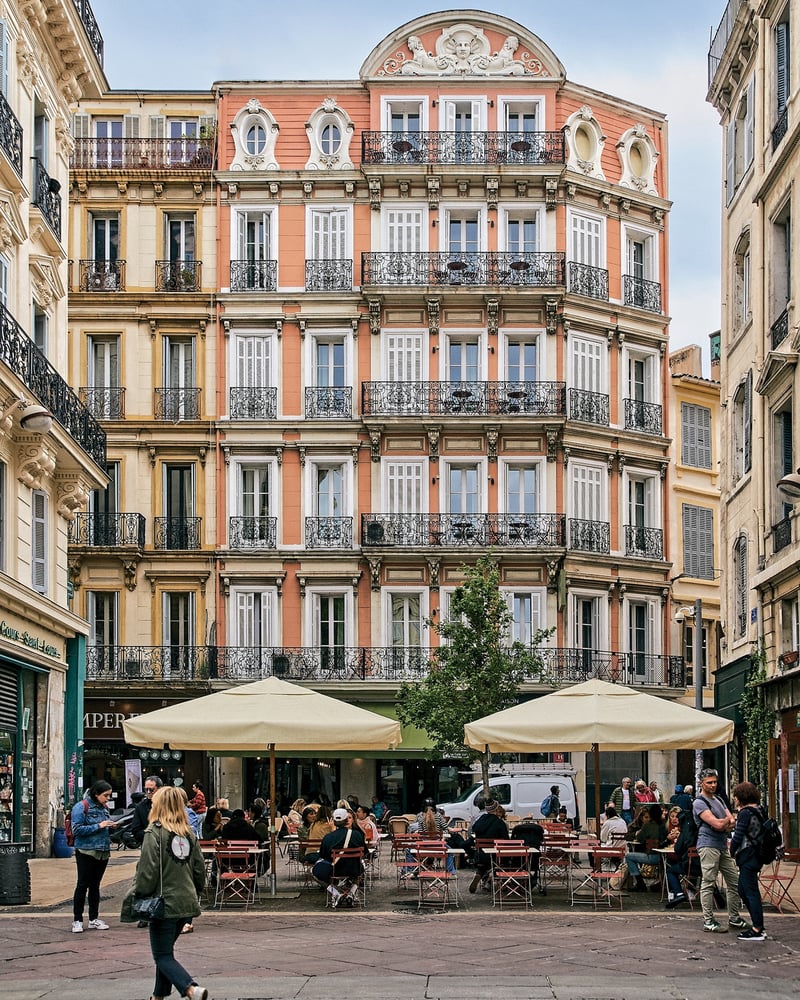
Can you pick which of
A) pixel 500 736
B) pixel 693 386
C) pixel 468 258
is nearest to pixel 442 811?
pixel 500 736

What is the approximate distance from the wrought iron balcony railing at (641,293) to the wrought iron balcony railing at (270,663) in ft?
34.0

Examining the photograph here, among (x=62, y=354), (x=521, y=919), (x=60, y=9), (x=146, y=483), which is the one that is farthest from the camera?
(x=146, y=483)

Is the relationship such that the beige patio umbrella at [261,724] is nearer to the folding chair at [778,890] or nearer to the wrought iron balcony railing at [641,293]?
the folding chair at [778,890]

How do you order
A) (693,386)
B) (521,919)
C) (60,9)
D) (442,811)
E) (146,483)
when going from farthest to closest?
(693,386), (146,483), (442,811), (60,9), (521,919)

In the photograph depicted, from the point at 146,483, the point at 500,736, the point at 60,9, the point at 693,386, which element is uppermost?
the point at 60,9

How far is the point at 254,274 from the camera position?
4331cm

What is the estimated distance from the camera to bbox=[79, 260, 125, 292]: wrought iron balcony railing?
43.1 metres

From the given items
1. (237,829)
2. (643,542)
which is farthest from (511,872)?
(643,542)

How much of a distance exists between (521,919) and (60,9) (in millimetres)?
17869

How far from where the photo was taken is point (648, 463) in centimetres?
4441

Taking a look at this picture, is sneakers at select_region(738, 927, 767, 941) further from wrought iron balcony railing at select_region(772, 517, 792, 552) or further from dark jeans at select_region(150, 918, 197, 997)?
wrought iron balcony railing at select_region(772, 517, 792, 552)

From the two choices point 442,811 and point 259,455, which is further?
point 259,455

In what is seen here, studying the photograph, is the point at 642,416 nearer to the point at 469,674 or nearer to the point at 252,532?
the point at 469,674

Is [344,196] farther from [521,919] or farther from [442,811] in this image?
[521,919]
